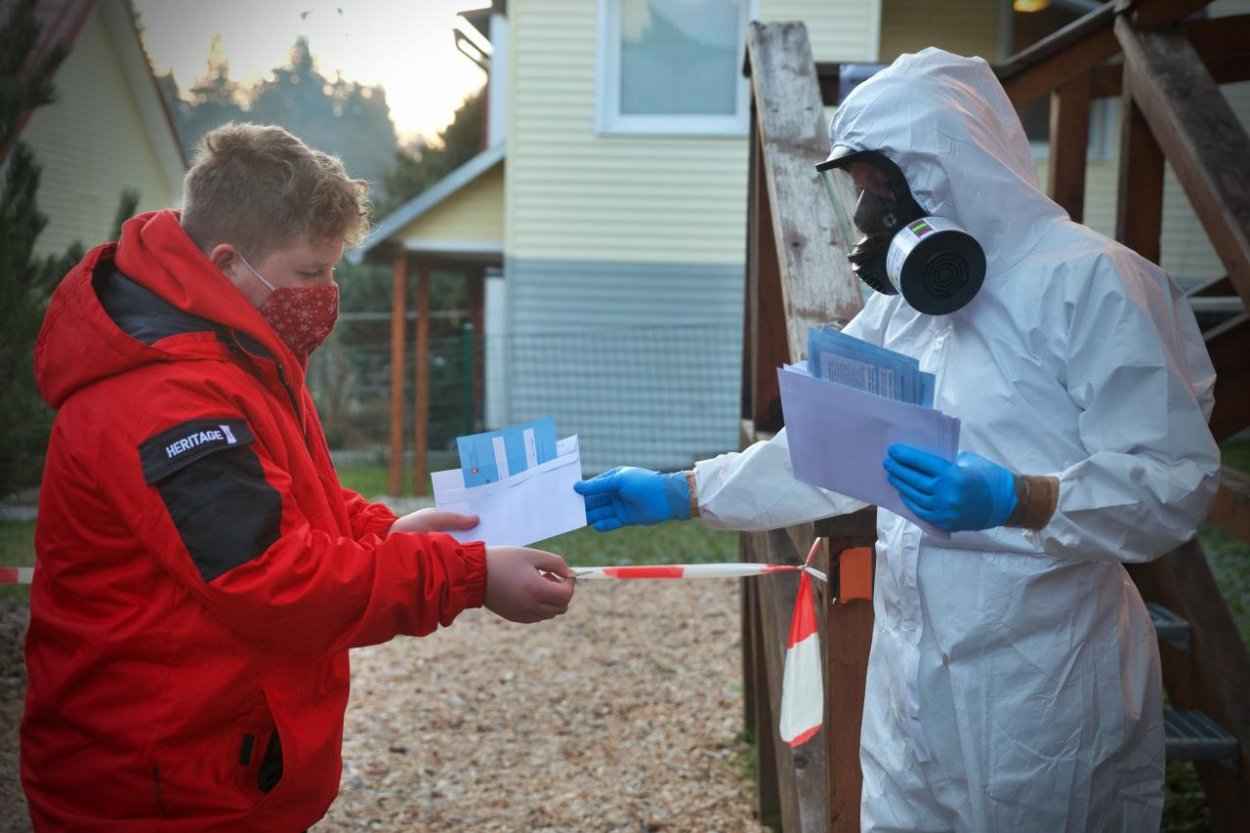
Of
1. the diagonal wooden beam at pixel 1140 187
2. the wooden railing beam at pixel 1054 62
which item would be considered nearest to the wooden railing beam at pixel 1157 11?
the diagonal wooden beam at pixel 1140 187

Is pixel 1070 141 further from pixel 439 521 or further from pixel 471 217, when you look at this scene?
pixel 471 217

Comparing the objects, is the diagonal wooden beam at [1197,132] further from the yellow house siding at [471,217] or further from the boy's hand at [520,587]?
the yellow house siding at [471,217]

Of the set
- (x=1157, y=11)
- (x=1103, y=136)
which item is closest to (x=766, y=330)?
(x=1157, y=11)

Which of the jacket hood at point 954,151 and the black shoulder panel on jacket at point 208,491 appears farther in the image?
the jacket hood at point 954,151

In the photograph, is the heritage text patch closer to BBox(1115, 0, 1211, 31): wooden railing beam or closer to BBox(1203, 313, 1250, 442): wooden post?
BBox(1203, 313, 1250, 442): wooden post

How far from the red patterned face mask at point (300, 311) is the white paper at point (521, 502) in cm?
43

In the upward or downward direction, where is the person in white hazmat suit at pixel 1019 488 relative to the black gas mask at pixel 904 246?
downward

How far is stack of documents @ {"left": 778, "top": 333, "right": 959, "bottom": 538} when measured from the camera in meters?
1.93

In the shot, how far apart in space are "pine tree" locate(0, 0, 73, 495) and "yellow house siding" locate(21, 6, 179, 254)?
7882 millimetres

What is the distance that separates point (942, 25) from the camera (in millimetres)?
12266

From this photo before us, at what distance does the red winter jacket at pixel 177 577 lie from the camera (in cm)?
180

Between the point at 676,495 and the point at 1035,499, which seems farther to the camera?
the point at 676,495

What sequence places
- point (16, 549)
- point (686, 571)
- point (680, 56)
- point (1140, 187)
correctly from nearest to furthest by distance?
point (686, 571), point (1140, 187), point (16, 549), point (680, 56)

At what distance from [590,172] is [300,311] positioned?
10.4m
